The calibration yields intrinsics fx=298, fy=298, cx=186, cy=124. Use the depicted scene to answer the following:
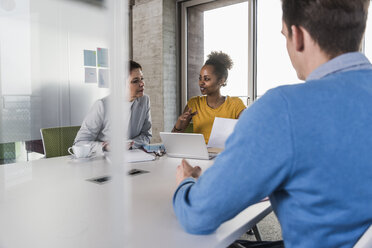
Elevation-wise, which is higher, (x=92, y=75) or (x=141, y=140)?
(x=92, y=75)

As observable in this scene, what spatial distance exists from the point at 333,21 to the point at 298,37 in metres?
0.08

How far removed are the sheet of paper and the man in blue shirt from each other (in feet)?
3.53

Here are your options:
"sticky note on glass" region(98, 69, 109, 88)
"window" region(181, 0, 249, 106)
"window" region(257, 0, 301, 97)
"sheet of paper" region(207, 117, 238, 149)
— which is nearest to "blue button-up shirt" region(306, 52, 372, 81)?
"sticky note on glass" region(98, 69, 109, 88)

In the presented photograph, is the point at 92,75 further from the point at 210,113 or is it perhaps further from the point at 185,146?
the point at 210,113

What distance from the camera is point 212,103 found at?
264 centimetres

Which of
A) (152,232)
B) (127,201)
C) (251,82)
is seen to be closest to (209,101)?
(251,82)

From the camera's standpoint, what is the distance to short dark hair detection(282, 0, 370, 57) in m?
0.66

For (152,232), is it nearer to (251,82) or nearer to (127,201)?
(127,201)

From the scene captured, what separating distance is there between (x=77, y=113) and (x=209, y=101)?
205 cm

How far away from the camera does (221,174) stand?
604 millimetres

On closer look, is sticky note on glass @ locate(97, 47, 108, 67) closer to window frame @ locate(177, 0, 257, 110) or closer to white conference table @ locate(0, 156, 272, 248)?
white conference table @ locate(0, 156, 272, 248)

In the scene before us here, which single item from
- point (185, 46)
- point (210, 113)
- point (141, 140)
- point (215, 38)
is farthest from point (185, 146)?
point (185, 46)

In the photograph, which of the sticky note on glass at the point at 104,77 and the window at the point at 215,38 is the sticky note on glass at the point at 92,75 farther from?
the window at the point at 215,38

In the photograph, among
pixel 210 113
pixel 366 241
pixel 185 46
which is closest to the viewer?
pixel 366 241
